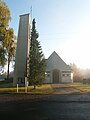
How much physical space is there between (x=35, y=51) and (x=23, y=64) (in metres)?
6.93

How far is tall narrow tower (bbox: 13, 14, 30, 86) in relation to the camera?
37031 millimetres

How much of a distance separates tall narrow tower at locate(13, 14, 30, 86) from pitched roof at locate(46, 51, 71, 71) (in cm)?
1067

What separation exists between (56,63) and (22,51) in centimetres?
1228

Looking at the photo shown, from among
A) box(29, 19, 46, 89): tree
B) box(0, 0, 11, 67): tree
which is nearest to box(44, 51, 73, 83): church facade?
box(29, 19, 46, 89): tree

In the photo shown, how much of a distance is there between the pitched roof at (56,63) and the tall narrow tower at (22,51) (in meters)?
10.7

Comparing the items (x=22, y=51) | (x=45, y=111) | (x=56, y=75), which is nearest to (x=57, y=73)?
(x=56, y=75)

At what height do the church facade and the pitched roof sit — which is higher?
the pitched roof

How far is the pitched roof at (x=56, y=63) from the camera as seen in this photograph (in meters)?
46.9

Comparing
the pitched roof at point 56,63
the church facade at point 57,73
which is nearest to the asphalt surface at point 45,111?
the church facade at point 57,73

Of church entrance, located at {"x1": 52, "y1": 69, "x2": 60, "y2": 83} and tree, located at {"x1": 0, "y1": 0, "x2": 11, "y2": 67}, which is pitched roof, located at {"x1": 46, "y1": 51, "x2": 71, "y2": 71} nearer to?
church entrance, located at {"x1": 52, "y1": 69, "x2": 60, "y2": 83}

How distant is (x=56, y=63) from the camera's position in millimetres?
47312

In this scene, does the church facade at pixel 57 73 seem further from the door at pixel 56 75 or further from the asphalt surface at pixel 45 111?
the asphalt surface at pixel 45 111

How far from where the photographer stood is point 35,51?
3122 centimetres

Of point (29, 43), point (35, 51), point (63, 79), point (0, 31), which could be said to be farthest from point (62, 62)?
point (0, 31)
